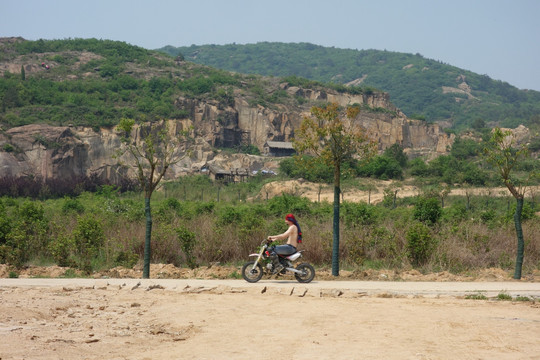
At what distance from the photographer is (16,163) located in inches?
2128

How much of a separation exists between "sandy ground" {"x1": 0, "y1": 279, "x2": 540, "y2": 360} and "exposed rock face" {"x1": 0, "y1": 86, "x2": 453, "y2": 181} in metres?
32.1

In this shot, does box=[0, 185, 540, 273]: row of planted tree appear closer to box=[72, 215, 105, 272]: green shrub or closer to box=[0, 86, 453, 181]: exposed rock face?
box=[72, 215, 105, 272]: green shrub

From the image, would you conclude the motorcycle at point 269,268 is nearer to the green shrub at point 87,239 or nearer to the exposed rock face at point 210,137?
the green shrub at point 87,239

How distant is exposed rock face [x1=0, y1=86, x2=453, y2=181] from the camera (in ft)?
184

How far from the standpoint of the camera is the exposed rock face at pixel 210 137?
184 feet

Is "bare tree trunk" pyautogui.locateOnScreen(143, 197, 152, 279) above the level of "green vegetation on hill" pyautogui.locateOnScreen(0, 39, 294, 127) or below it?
below

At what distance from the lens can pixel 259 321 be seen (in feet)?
34.1

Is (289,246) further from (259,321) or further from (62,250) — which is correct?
(62,250)

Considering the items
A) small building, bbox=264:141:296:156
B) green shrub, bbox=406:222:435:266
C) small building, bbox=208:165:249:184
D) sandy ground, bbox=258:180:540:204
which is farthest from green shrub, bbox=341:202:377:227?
small building, bbox=264:141:296:156

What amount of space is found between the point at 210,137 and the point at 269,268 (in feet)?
199

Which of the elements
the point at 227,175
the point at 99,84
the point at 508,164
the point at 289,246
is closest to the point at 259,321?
the point at 289,246

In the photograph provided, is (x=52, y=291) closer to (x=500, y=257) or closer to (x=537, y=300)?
(x=537, y=300)

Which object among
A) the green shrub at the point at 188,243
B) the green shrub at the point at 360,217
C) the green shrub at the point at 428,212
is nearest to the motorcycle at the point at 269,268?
the green shrub at the point at 188,243

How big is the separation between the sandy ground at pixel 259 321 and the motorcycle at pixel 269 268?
0.26m
